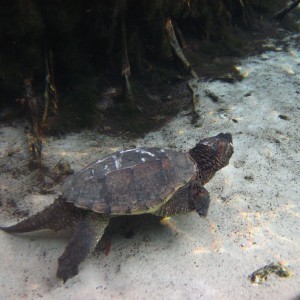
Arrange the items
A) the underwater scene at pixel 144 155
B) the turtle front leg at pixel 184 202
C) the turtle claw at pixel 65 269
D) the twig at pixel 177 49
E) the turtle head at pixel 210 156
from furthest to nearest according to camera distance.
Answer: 1. the twig at pixel 177 49
2. the turtle head at pixel 210 156
3. the turtle front leg at pixel 184 202
4. the underwater scene at pixel 144 155
5. the turtle claw at pixel 65 269

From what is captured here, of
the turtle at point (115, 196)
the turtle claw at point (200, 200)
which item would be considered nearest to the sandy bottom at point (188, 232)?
the turtle at point (115, 196)

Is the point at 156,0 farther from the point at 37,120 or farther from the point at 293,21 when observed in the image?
the point at 293,21

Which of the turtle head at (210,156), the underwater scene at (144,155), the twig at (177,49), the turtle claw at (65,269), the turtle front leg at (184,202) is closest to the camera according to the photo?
the turtle claw at (65,269)

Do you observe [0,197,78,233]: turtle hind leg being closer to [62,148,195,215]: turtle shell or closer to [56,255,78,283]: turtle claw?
[62,148,195,215]: turtle shell

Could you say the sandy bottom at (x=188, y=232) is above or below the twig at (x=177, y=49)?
below

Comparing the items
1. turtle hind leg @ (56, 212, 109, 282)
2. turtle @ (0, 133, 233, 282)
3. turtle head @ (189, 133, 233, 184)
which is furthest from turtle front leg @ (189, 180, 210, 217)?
turtle hind leg @ (56, 212, 109, 282)

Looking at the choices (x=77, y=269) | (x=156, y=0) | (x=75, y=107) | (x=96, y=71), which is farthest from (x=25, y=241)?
(x=156, y=0)

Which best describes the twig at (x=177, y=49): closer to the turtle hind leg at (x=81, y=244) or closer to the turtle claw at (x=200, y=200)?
the turtle claw at (x=200, y=200)

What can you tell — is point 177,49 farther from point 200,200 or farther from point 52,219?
point 52,219

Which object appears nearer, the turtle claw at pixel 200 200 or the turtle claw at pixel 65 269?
the turtle claw at pixel 65 269
